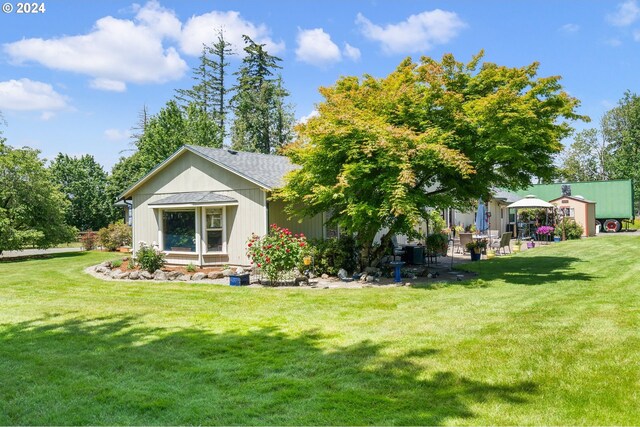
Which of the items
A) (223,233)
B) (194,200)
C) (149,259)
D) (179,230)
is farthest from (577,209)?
(149,259)

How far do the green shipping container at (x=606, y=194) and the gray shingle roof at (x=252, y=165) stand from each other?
21588mm

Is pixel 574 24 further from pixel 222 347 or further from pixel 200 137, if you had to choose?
pixel 200 137

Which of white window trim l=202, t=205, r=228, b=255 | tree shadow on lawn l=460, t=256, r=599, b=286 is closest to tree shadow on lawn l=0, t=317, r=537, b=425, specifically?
tree shadow on lawn l=460, t=256, r=599, b=286

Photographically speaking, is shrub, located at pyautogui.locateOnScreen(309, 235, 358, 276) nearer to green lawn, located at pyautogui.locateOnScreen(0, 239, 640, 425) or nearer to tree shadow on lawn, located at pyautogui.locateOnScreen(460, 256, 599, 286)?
green lawn, located at pyautogui.locateOnScreen(0, 239, 640, 425)

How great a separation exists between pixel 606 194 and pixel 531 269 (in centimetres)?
2272

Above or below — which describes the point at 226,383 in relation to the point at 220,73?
below

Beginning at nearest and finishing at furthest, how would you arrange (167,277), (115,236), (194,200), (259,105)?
(167,277) → (194,200) → (115,236) → (259,105)

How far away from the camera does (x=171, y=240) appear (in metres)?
16.2

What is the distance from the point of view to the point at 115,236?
25.2 meters

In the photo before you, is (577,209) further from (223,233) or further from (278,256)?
(278,256)

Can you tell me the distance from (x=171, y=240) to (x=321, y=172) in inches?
296

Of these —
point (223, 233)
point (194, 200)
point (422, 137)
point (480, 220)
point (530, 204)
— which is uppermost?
point (422, 137)

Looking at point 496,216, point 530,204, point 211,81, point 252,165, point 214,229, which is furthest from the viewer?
point 211,81

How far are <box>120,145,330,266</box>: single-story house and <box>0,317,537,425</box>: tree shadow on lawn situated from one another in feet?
27.4
